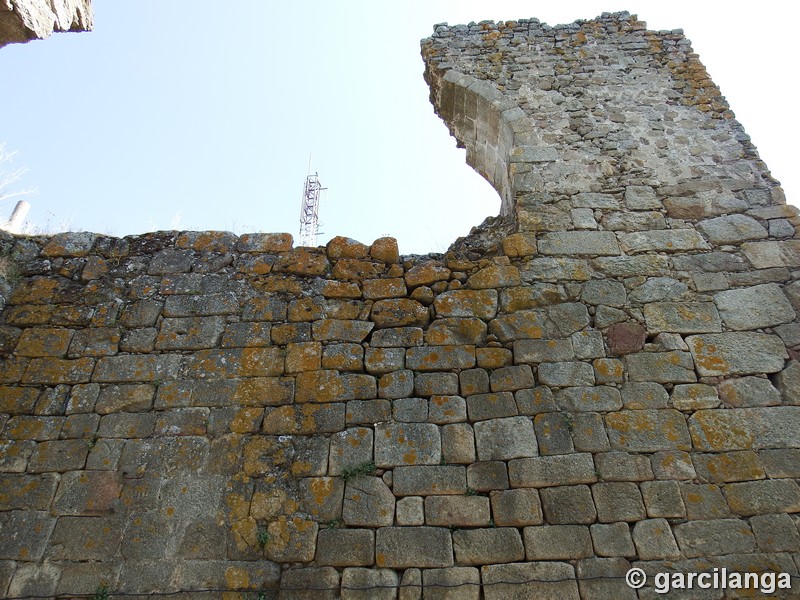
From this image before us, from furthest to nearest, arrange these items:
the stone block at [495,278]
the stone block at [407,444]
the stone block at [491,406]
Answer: the stone block at [495,278] < the stone block at [491,406] < the stone block at [407,444]

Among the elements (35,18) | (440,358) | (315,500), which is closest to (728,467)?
(440,358)

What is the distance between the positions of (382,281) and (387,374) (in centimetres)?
80

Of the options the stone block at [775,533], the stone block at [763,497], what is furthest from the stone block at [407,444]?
the stone block at [775,533]

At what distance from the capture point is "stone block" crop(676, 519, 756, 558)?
2.74 metres

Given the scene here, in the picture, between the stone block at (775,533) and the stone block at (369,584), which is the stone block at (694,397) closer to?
the stone block at (775,533)

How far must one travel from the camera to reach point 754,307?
11.6ft

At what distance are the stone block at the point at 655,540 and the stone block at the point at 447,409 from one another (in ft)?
3.79

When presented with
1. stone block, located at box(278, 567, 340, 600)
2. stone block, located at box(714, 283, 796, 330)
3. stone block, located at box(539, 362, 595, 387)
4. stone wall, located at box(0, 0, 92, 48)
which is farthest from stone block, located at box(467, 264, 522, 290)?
stone wall, located at box(0, 0, 92, 48)

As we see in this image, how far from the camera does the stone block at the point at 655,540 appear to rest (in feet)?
9.02

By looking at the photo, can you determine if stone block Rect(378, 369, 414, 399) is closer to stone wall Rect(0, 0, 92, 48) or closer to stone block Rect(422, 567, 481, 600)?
stone block Rect(422, 567, 481, 600)

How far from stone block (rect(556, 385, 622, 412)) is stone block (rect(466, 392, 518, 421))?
0.31 m

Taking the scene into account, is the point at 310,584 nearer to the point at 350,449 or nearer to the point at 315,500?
the point at 315,500

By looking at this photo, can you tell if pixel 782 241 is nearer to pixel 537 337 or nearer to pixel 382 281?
pixel 537 337

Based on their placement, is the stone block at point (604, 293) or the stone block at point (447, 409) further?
the stone block at point (604, 293)
